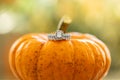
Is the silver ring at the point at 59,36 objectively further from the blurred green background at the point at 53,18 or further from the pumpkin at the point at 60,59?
the blurred green background at the point at 53,18

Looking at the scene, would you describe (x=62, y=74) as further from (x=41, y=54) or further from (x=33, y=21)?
(x=33, y=21)

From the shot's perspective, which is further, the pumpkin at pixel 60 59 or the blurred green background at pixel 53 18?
the blurred green background at pixel 53 18

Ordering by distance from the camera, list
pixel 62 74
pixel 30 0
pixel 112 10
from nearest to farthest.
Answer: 1. pixel 62 74
2. pixel 30 0
3. pixel 112 10

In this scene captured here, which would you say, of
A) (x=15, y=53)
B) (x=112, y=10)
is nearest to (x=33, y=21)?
(x=112, y=10)

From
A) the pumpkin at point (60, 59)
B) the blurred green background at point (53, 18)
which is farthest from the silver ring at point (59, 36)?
the blurred green background at point (53, 18)

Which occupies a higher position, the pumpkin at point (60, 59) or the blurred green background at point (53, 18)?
the blurred green background at point (53, 18)

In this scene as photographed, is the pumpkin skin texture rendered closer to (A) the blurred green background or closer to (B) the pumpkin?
(B) the pumpkin
